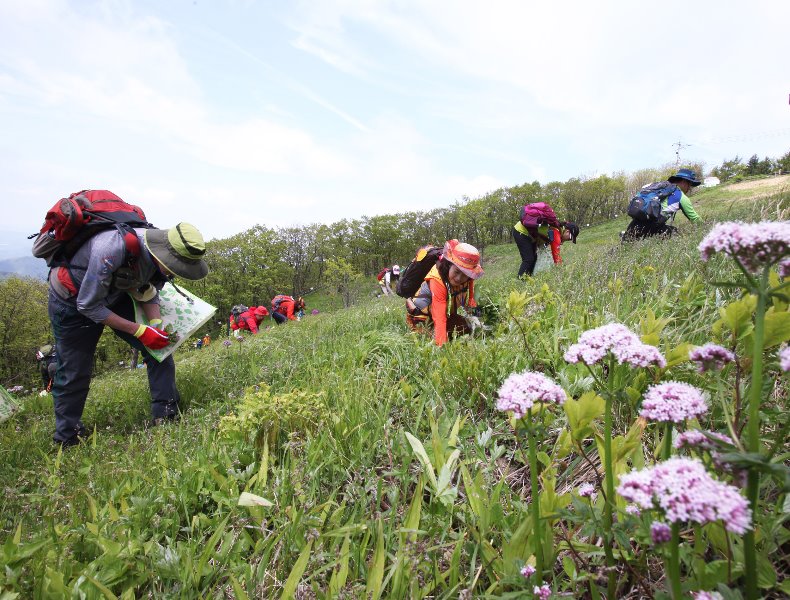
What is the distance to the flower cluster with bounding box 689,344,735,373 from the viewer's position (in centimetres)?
101

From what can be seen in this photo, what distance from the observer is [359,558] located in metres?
1.44

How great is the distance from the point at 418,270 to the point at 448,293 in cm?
111

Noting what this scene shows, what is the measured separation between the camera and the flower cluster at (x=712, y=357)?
101 centimetres

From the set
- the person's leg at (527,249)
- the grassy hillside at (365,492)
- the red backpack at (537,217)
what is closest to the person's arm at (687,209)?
the red backpack at (537,217)

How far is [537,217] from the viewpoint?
313 inches

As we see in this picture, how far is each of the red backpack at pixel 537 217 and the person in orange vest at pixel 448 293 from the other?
12.1 feet

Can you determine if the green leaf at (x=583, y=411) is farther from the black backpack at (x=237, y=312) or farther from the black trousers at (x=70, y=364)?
the black backpack at (x=237, y=312)

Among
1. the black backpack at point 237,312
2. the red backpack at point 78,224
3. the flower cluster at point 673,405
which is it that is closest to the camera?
the flower cluster at point 673,405

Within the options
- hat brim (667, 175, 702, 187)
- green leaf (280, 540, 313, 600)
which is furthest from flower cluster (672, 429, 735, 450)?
hat brim (667, 175, 702, 187)

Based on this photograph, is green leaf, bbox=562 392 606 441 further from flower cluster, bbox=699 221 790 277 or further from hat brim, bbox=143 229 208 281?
hat brim, bbox=143 229 208 281

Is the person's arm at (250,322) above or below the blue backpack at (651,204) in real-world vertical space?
below

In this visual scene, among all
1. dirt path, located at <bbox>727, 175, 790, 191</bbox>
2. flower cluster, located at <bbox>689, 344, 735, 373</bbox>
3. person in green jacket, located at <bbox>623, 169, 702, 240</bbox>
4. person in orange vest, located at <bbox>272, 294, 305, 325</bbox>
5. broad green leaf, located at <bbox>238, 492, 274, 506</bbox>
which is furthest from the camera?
person in orange vest, located at <bbox>272, 294, 305, 325</bbox>

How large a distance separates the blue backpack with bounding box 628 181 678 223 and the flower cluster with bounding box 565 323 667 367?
26.3 ft

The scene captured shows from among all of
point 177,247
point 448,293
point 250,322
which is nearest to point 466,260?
point 448,293
